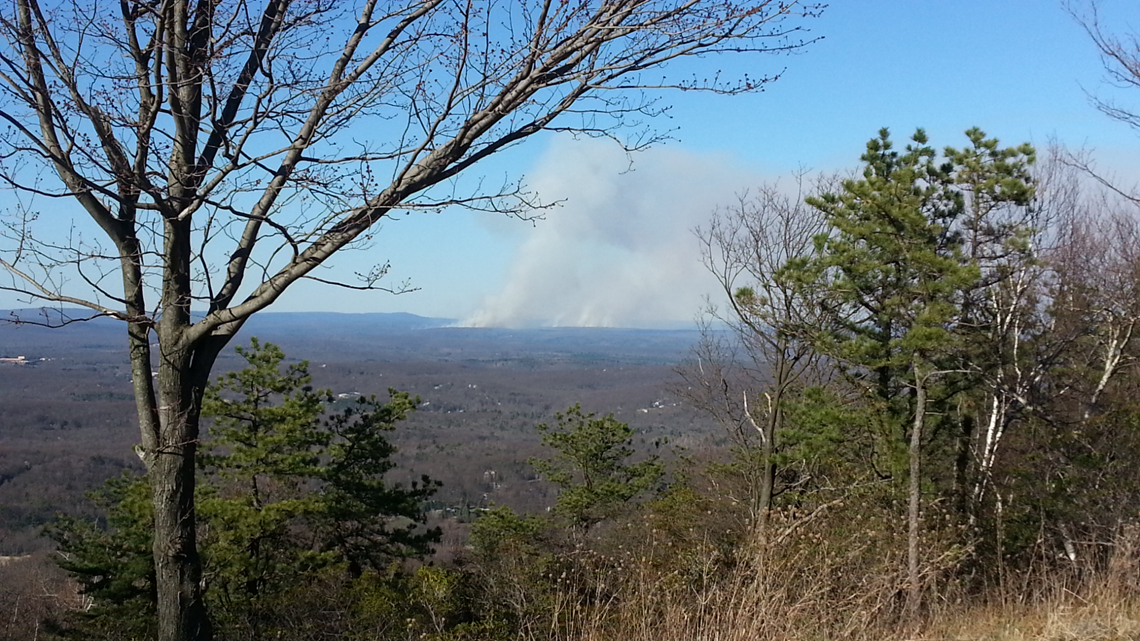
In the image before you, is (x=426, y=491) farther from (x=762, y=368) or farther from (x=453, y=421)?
(x=453, y=421)

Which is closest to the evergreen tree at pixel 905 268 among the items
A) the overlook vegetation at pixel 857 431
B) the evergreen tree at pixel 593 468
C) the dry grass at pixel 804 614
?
the overlook vegetation at pixel 857 431

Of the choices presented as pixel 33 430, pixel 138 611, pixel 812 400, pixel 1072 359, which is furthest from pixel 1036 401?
pixel 33 430

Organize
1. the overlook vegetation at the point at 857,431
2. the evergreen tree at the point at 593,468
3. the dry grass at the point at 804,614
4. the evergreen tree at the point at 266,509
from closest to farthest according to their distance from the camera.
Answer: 1. the dry grass at the point at 804,614
2. the overlook vegetation at the point at 857,431
3. the evergreen tree at the point at 266,509
4. the evergreen tree at the point at 593,468

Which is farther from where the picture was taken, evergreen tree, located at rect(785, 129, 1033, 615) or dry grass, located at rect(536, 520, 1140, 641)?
evergreen tree, located at rect(785, 129, 1033, 615)

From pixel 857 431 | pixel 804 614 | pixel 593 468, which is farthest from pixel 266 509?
pixel 593 468

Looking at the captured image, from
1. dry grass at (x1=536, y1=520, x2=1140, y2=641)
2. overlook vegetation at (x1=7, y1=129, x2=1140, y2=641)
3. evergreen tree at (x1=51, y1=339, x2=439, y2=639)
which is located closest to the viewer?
dry grass at (x1=536, y1=520, x2=1140, y2=641)

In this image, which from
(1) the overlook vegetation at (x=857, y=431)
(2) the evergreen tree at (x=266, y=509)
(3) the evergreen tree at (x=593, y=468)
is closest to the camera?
(1) the overlook vegetation at (x=857, y=431)

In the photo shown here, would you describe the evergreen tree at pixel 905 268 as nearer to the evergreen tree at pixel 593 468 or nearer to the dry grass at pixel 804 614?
the dry grass at pixel 804 614

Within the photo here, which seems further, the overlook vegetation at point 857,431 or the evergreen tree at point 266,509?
the evergreen tree at point 266,509

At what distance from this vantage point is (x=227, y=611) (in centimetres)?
918

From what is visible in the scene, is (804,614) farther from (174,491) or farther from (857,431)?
(857,431)

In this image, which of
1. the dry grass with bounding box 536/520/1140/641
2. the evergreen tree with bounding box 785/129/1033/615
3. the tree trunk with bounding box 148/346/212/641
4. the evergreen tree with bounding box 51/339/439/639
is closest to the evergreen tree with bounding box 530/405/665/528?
the evergreen tree with bounding box 51/339/439/639

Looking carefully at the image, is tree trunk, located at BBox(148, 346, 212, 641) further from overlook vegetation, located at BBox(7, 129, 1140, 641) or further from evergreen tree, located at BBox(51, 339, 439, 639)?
evergreen tree, located at BBox(51, 339, 439, 639)

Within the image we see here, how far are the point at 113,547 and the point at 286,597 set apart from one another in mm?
4896
